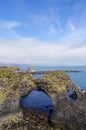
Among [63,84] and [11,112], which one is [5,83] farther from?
[63,84]

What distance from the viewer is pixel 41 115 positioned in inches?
2411

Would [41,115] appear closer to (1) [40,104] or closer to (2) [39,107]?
(2) [39,107]

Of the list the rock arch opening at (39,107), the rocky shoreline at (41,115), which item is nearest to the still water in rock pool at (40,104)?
the rock arch opening at (39,107)

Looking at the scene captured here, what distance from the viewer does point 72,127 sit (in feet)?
177

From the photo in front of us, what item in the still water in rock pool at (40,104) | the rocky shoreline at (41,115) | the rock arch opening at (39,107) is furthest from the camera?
the still water in rock pool at (40,104)

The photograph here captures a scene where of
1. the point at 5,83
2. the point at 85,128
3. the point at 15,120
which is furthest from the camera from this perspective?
the point at 5,83

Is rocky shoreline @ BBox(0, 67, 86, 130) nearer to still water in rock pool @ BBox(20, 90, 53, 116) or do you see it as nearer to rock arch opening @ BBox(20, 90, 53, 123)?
rock arch opening @ BBox(20, 90, 53, 123)

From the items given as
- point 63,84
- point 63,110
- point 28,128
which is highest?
point 63,84

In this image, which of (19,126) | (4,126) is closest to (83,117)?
(19,126)

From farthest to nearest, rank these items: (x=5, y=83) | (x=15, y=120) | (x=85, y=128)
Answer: (x=5, y=83) < (x=15, y=120) < (x=85, y=128)

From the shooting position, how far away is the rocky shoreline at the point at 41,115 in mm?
54531

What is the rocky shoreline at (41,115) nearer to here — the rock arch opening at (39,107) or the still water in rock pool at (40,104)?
the rock arch opening at (39,107)

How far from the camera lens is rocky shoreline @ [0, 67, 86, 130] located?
5453cm

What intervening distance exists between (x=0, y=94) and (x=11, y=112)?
5.46 meters
